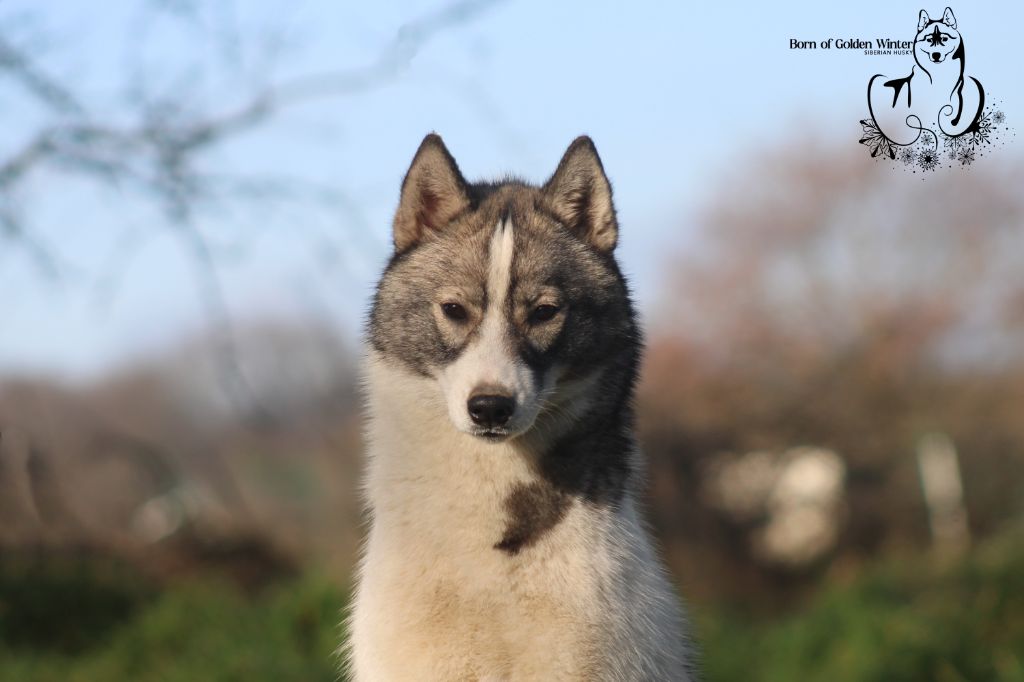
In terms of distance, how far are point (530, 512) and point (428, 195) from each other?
3.86 ft

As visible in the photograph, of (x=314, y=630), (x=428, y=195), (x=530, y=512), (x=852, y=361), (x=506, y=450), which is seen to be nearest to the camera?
(x=530, y=512)

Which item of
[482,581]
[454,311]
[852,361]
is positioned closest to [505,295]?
[454,311]

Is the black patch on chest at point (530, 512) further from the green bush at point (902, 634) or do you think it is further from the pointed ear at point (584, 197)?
the green bush at point (902, 634)

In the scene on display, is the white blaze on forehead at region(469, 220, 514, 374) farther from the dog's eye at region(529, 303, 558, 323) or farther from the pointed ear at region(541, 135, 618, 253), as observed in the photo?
the pointed ear at region(541, 135, 618, 253)

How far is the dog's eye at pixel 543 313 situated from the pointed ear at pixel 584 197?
0.41 meters

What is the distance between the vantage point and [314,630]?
8.46m

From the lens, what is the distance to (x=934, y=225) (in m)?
20.5

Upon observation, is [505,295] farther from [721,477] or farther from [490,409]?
[721,477]

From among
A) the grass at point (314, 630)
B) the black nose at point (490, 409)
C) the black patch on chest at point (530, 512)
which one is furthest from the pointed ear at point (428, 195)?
the grass at point (314, 630)

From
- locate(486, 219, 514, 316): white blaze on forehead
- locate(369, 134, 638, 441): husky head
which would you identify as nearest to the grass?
locate(369, 134, 638, 441): husky head

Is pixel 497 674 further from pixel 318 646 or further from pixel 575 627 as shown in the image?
pixel 318 646

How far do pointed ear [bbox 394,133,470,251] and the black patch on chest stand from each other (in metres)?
0.99

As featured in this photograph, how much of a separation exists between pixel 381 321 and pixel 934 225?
18.5 metres

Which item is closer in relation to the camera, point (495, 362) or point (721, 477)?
point (495, 362)
